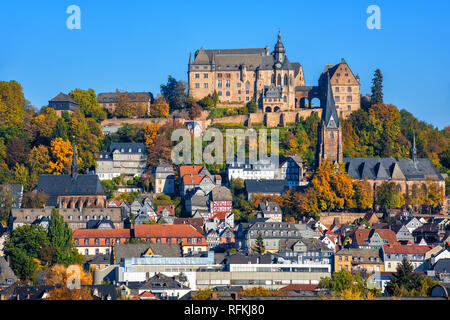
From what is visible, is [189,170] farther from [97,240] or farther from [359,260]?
[359,260]

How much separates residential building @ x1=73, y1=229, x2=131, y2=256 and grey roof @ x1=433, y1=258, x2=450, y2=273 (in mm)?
21878

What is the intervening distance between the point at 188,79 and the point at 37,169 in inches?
925

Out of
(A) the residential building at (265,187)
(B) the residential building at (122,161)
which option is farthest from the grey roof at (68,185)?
(A) the residential building at (265,187)

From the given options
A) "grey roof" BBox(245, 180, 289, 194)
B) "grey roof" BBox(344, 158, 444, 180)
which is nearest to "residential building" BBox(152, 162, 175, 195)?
"grey roof" BBox(245, 180, 289, 194)

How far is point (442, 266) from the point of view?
6544 centimetres

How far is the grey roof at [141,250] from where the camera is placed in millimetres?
65062

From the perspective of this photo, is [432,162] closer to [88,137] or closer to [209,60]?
[209,60]

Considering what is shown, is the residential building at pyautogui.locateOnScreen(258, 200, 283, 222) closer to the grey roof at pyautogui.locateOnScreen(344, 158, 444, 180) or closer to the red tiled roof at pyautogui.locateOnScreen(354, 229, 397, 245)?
the red tiled roof at pyautogui.locateOnScreen(354, 229, 397, 245)

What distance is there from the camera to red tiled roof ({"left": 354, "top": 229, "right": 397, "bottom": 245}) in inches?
2884

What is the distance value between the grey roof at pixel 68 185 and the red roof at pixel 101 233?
924cm

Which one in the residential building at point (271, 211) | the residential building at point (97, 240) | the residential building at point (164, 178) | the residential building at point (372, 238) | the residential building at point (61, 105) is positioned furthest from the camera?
the residential building at point (61, 105)

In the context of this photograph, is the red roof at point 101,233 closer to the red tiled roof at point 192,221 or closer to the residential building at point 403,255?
the red tiled roof at point 192,221

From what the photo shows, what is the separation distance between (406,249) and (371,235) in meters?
4.42
